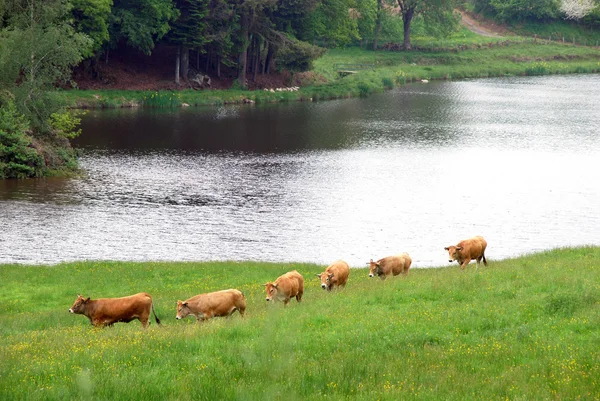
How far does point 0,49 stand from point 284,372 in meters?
46.0

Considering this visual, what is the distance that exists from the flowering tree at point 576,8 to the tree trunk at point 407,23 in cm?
3417

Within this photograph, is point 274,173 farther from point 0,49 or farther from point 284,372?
point 284,372

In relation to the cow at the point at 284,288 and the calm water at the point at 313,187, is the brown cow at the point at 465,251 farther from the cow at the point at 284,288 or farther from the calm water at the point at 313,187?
the cow at the point at 284,288

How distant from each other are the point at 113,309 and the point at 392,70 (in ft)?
321

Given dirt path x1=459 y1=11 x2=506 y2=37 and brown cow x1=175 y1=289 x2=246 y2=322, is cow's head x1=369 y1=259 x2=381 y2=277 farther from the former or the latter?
dirt path x1=459 y1=11 x2=506 y2=37

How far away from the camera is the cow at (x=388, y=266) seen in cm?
2861

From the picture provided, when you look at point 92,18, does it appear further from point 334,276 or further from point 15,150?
point 334,276

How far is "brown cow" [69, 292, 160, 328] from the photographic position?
22.4 metres

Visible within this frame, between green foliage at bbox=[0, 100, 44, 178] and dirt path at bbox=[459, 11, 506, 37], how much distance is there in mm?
101274

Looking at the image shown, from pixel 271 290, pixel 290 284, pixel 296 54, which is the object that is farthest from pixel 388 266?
pixel 296 54

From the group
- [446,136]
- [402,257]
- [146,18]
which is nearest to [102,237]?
[402,257]

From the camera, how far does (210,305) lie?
2222cm

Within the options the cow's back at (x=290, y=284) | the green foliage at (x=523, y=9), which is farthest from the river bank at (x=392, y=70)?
the cow's back at (x=290, y=284)

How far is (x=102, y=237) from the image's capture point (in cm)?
4050
